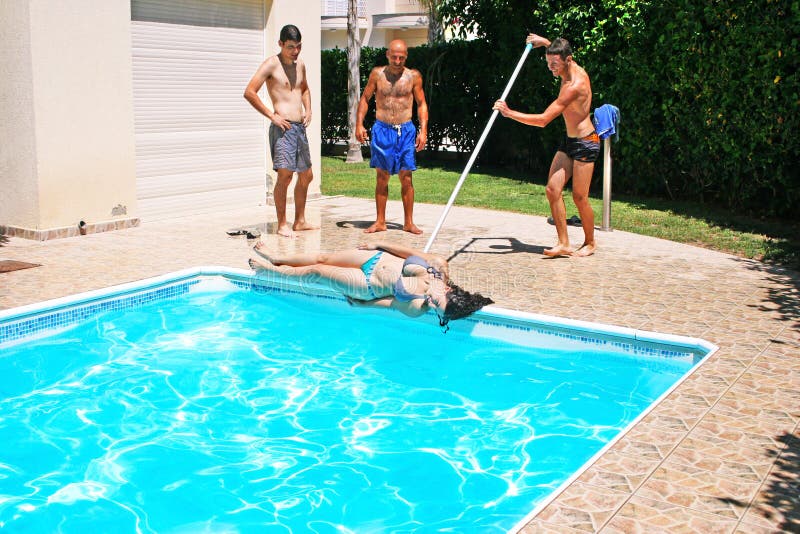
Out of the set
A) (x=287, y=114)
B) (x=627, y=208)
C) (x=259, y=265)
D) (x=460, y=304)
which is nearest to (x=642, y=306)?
(x=460, y=304)

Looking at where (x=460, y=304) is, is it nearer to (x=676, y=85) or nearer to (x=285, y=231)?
(x=285, y=231)

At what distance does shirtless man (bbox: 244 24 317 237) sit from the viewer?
9.35 meters

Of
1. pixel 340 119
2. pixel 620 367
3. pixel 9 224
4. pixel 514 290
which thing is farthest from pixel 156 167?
pixel 340 119

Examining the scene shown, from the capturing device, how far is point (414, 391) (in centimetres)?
580

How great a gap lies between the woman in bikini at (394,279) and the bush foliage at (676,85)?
6.05m

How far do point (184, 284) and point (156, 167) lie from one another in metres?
3.39

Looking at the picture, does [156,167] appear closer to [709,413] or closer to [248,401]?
[248,401]

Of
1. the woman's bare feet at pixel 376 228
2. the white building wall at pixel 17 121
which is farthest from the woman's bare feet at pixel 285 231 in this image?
the white building wall at pixel 17 121

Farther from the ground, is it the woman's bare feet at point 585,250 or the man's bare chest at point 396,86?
the man's bare chest at point 396,86

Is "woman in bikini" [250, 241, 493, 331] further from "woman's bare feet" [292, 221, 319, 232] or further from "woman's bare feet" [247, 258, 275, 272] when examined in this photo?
"woman's bare feet" [292, 221, 319, 232]

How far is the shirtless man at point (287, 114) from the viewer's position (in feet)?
30.7

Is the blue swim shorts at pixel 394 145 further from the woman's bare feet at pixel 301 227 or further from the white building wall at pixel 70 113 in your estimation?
the white building wall at pixel 70 113

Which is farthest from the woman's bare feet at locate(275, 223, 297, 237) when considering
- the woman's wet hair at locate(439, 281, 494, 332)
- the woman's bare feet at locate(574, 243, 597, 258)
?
the woman's wet hair at locate(439, 281, 494, 332)

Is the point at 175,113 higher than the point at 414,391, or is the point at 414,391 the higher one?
the point at 175,113
